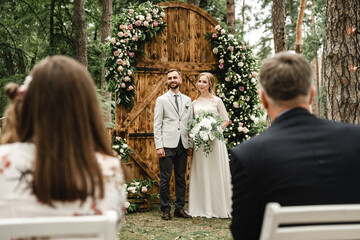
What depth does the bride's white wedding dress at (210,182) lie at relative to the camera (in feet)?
18.3

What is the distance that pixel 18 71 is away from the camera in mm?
9812

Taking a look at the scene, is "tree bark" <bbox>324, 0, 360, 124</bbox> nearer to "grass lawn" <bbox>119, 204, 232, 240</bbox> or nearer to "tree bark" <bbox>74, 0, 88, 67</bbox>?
"grass lawn" <bbox>119, 204, 232, 240</bbox>

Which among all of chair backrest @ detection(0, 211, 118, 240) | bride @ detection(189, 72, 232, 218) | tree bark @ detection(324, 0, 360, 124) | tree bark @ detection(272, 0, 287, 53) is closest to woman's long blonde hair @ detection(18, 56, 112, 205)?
chair backrest @ detection(0, 211, 118, 240)

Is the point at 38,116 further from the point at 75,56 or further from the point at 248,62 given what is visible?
the point at 75,56

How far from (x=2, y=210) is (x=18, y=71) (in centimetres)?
942

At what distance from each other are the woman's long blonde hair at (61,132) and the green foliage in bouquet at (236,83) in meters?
5.62

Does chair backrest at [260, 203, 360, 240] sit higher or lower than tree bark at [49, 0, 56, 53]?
lower

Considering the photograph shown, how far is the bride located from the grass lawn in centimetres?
21

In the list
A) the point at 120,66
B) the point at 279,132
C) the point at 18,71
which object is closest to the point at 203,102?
the point at 120,66

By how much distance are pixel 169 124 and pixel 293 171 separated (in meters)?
4.00

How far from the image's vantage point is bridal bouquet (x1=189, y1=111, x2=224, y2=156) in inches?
207

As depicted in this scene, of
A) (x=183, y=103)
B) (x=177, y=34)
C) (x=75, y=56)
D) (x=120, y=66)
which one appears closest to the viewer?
(x=183, y=103)

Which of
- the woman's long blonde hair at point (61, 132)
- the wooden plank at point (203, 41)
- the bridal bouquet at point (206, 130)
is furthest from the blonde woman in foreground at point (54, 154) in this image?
the wooden plank at point (203, 41)

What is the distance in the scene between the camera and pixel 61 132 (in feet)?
4.37
